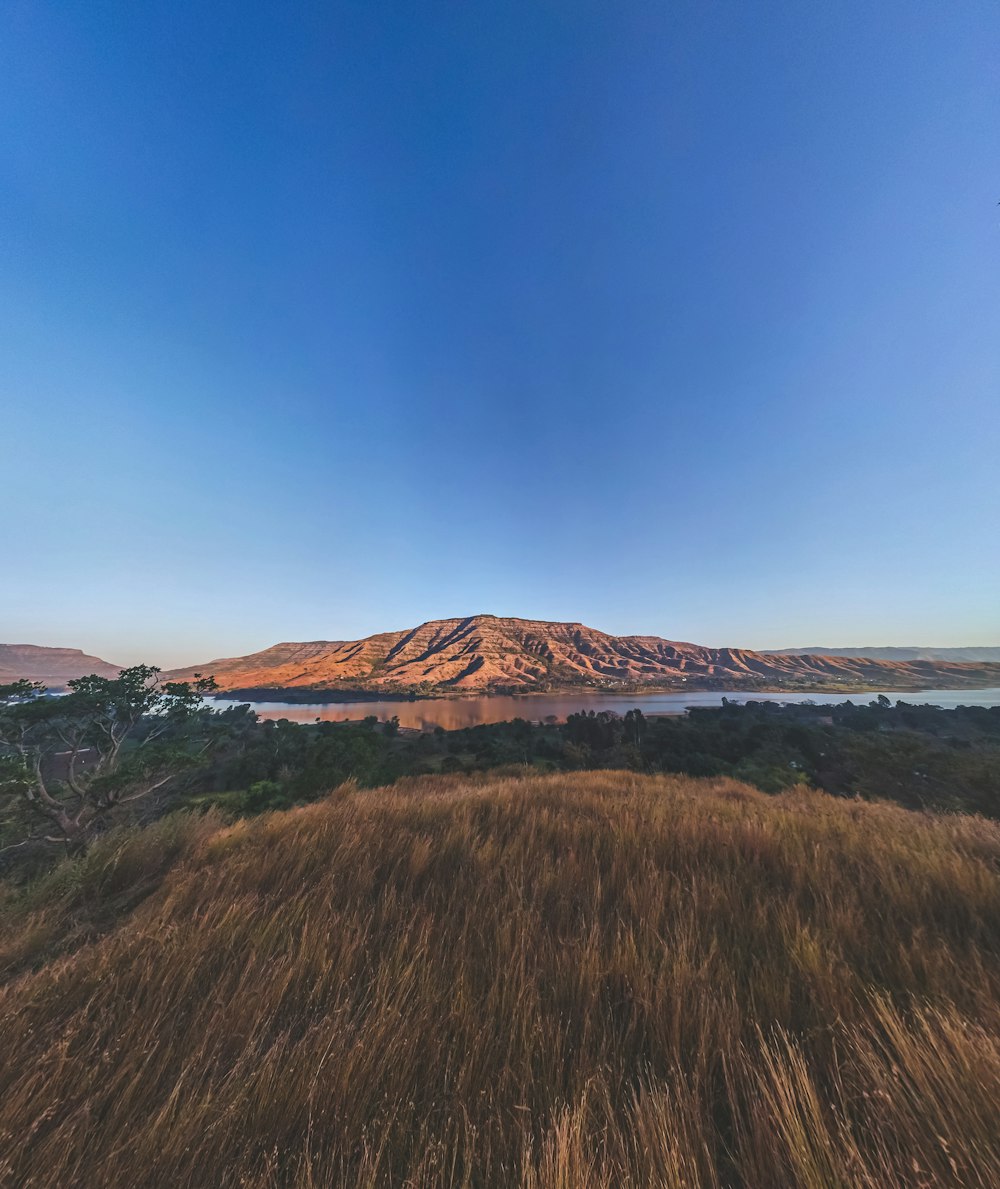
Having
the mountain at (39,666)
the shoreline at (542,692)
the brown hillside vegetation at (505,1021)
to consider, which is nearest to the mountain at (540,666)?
the shoreline at (542,692)

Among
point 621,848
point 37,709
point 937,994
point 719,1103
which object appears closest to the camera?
point 719,1103

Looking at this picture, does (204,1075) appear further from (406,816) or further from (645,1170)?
(406,816)

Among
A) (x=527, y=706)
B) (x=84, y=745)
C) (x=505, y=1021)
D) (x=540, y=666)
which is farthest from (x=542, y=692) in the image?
(x=505, y=1021)

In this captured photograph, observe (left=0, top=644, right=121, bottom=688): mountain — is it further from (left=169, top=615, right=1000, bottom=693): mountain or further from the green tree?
the green tree

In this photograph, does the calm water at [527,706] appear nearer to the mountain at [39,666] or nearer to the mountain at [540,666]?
the mountain at [540,666]

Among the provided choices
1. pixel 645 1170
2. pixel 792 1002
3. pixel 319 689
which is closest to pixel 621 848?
pixel 792 1002

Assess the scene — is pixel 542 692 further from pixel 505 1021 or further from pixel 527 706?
pixel 505 1021
